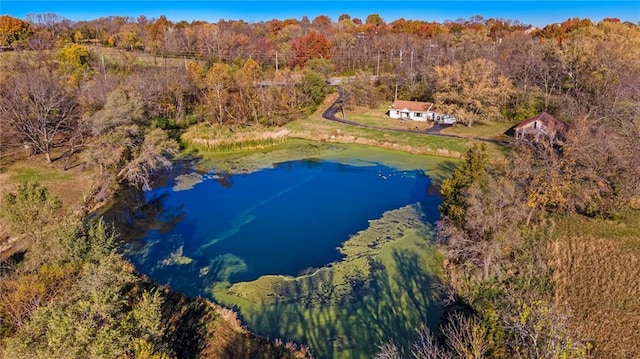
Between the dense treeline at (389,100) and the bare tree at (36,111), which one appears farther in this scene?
the bare tree at (36,111)

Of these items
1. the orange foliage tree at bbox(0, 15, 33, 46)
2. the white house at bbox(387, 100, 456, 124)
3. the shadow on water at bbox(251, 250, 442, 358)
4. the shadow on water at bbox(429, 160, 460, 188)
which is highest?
the orange foliage tree at bbox(0, 15, 33, 46)

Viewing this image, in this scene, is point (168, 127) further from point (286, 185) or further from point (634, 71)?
point (634, 71)

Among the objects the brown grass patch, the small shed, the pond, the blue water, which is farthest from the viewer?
the small shed

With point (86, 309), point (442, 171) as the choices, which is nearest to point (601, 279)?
point (442, 171)

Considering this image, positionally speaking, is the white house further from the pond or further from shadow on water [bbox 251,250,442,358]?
shadow on water [bbox 251,250,442,358]

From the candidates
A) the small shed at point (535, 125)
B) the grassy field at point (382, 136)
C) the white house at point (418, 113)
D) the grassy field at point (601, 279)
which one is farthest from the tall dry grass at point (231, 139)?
the grassy field at point (601, 279)

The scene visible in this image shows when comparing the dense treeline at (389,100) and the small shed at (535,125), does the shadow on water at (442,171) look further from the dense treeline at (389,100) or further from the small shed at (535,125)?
the small shed at (535,125)

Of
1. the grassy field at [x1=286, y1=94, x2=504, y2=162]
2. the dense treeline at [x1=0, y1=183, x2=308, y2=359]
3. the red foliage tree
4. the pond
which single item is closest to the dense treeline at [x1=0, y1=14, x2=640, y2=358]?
the dense treeline at [x1=0, y1=183, x2=308, y2=359]

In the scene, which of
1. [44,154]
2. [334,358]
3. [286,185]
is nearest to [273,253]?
[334,358]
